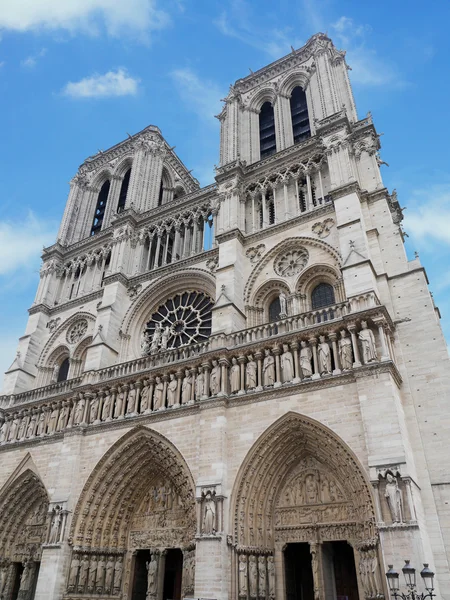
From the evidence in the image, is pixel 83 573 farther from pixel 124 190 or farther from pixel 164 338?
pixel 124 190

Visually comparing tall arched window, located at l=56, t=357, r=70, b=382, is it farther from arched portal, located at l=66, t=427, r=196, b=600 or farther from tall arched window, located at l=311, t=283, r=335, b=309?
tall arched window, located at l=311, t=283, r=335, b=309

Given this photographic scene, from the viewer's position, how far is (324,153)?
1681cm

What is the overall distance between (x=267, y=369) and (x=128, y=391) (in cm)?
489

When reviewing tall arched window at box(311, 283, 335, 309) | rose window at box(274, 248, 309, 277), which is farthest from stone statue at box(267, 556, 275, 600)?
rose window at box(274, 248, 309, 277)

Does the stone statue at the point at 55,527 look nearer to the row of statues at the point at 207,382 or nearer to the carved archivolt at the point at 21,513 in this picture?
the carved archivolt at the point at 21,513

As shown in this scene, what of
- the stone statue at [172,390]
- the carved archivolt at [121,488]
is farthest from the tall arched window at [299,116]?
the carved archivolt at [121,488]

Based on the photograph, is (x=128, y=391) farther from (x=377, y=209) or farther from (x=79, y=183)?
(x=79, y=183)

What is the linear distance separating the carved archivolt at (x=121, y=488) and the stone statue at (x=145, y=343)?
397 centimetres

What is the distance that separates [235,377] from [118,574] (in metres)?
6.46

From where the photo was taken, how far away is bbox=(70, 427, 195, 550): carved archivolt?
44.9 ft

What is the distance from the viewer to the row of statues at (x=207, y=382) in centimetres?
1205

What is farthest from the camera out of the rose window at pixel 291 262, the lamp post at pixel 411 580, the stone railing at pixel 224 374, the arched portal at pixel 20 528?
the rose window at pixel 291 262

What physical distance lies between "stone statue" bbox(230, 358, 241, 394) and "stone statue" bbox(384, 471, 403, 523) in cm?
460

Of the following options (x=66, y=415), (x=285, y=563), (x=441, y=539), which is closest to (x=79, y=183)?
(x=66, y=415)
